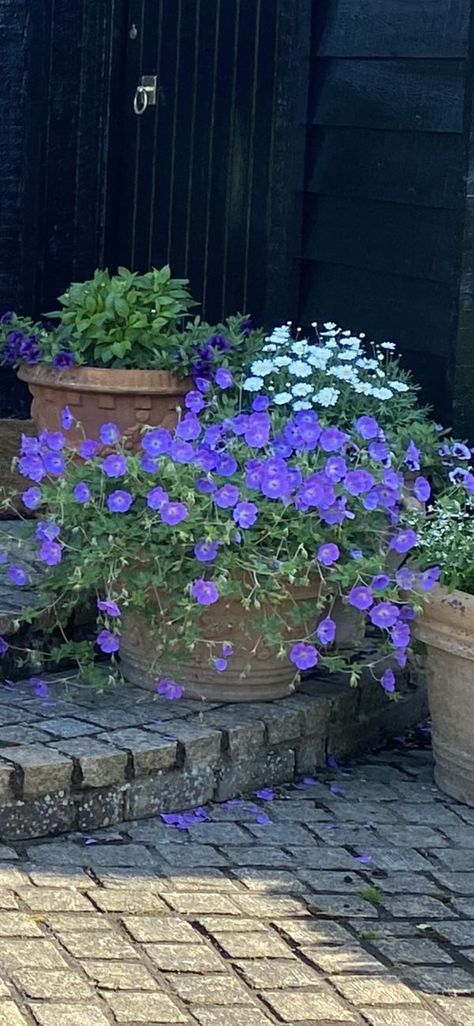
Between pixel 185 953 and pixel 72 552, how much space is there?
1288 millimetres

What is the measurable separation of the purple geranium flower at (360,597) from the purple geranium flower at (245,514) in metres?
0.29

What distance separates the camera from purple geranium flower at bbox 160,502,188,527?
3.91 meters

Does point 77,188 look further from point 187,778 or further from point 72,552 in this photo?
point 187,778

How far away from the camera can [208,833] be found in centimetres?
388

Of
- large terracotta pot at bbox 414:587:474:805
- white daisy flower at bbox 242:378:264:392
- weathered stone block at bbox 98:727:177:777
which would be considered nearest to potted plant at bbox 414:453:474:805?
large terracotta pot at bbox 414:587:474:805

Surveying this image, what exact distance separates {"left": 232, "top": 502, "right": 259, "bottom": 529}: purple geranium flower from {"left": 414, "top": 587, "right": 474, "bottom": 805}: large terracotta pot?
48 cm

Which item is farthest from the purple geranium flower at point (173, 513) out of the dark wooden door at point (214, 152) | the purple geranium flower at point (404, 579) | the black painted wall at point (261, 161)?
the dark wooden door at point (214, 152)

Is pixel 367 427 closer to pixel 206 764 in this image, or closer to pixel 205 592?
pixel 205 592

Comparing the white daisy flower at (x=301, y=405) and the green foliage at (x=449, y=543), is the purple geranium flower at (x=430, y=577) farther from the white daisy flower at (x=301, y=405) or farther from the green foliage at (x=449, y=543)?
the white daisy flower at (x=301, y=405)

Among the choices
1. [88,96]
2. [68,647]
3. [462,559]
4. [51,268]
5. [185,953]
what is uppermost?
[88,96]

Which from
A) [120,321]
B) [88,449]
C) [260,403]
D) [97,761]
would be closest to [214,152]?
[120,321]

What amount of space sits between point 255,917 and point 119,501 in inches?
42.0

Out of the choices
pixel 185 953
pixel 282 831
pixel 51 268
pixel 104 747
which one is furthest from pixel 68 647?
pixel 51 268

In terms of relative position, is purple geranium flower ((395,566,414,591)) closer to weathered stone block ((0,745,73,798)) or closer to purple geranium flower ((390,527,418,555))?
purple geranium flower ((390,527,418,555))
